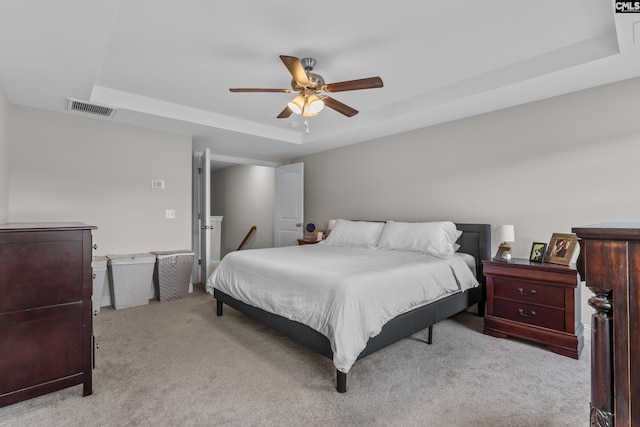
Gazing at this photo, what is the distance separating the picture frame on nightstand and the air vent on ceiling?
14.8 feet

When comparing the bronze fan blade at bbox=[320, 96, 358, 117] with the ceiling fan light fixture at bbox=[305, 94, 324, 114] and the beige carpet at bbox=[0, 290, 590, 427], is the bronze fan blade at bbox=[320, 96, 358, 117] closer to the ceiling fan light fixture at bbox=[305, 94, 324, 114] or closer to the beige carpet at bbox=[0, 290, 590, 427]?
the ceiling fan light fixture at bbox=[305, 94, 324, 114]

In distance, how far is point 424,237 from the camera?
3441 millimetres

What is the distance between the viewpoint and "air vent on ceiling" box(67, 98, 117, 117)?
3.24m

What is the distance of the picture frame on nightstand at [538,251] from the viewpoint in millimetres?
2881

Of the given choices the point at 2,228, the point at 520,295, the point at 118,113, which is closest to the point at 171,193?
the point at 118,113

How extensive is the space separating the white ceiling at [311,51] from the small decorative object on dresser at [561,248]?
1.37 metres

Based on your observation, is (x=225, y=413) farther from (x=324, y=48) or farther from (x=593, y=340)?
(x=324, y=48)

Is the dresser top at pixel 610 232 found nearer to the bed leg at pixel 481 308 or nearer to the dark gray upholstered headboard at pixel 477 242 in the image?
the dark gray upholstered headboard at pixel 477 242

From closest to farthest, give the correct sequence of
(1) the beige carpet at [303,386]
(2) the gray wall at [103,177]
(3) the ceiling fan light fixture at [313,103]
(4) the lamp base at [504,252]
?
(1) the beige carpet at [303,386]
(3) the ceiling fan light fixture at [313,103]
(4) the lamp base at [504,252]
(2) the gray wall at [103,177]

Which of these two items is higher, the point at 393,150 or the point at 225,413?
the point at 393,150

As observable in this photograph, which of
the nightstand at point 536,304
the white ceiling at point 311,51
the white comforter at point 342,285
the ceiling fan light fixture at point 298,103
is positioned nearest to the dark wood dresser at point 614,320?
the white comforter at point 342,285

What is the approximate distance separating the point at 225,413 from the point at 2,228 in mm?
1614

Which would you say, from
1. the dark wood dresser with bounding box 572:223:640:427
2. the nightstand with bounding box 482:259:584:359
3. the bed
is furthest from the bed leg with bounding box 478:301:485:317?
the dark wood dresser with bounding box 572:223:640:427

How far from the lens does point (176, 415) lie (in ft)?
5.79
